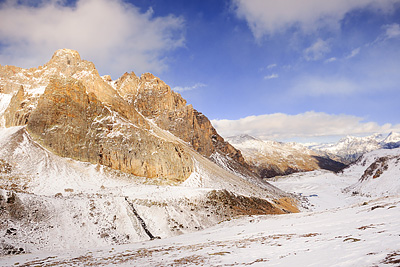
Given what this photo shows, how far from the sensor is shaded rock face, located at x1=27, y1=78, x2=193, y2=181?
6431 centimetres

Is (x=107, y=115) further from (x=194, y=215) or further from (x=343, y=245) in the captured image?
(x=343, y=245)

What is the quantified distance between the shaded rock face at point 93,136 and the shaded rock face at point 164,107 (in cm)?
3824

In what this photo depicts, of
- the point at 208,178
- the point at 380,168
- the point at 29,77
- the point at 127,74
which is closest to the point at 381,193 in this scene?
the point at 380,168

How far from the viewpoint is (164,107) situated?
11675 centimetres

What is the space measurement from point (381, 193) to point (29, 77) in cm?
13513

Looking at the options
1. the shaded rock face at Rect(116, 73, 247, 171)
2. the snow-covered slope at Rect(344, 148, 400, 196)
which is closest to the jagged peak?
the shaded rock face at Rect(116, 73, 247, 171)

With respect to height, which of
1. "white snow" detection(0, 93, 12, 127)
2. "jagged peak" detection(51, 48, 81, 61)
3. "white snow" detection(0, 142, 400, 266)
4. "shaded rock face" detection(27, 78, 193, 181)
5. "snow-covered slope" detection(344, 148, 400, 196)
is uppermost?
"jagged peak" detection(51, 48, 81, 61)

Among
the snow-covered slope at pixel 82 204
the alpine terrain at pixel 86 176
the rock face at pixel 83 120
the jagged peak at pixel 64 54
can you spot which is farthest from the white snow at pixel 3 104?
the jagged peak at pixel 64 54

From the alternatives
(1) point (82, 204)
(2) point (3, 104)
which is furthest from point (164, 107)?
(1) point (82, 204)

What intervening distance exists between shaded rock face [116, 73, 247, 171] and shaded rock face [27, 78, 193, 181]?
125ft

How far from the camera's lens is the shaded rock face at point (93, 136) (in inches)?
2532

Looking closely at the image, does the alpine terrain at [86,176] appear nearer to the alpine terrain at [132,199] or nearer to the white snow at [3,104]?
the alpine terrain at [132,199]

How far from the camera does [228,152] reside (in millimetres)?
140500

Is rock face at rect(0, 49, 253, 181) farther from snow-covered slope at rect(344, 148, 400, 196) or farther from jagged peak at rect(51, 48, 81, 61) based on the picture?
snow-covered slope at rect(344, 148, 400, 196)
